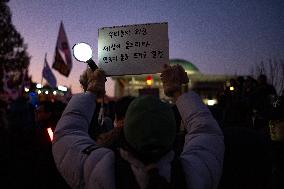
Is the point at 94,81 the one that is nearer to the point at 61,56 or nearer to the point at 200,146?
the point at 200,146

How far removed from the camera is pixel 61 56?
15.3 metres

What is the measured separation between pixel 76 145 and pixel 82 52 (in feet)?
3.31

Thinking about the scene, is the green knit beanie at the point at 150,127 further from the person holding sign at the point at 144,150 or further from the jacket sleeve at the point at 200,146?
the jacket sleeve at the point at 200,146

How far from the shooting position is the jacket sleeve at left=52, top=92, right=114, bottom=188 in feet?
6.33

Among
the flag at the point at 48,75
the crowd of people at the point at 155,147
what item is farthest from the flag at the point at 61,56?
the crowd of people at the point at 155,147

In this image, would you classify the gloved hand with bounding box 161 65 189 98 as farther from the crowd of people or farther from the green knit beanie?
the green knit beanie

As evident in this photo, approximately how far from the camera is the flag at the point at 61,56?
48.0 ft

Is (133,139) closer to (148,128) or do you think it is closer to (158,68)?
(148,128)

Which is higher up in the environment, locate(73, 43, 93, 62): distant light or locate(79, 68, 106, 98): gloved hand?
locate(73, 43, 93, 62): distant light

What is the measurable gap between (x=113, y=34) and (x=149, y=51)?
318 mm

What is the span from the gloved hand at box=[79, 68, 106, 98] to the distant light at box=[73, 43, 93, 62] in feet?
0.71

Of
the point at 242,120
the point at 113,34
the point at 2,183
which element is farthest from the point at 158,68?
the point at 2,183

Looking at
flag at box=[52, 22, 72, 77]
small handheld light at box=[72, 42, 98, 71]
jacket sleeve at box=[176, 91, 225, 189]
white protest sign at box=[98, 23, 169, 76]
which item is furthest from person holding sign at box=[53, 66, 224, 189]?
flag at box=[52, 22, 72, 77]

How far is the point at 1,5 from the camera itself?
167 feet
